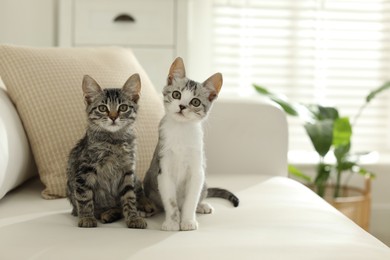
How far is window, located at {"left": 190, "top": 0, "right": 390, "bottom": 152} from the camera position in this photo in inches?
127

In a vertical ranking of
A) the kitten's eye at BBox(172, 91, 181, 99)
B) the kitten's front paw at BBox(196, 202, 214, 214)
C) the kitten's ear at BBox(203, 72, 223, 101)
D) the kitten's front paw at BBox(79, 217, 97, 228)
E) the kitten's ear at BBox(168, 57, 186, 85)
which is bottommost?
the kitten's front paw at BBox(196, 202, 214, 214)

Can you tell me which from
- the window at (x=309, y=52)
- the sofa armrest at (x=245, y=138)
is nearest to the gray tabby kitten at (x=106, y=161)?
the sofa armrest at (x=245, y=138)

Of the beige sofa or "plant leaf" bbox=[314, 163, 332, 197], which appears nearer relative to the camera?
the beige sofa

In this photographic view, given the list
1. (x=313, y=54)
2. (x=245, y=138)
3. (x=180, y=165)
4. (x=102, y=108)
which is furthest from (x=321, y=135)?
(x=102, y=108)

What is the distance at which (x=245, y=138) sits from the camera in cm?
204

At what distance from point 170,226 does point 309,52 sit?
217cm

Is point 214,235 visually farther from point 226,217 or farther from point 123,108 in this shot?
point 123,108

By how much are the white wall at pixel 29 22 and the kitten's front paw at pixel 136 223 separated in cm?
180

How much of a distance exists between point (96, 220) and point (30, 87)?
1.68ft

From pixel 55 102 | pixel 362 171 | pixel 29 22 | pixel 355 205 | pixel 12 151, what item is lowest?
pixel 355 205

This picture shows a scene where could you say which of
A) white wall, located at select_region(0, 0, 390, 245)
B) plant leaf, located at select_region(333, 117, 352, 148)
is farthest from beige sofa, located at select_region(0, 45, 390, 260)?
white wall, located at select_region(0, 0, 390, 245)

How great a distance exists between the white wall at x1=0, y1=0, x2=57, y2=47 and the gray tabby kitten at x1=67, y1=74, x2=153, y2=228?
166 centimetres

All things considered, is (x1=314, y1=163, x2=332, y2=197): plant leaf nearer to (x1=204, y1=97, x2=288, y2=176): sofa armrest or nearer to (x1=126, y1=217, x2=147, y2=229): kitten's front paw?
(x1=204, y1=97, x2=288, y2=176): sofa armrest

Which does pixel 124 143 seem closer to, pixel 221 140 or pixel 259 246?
pixel 259 246
